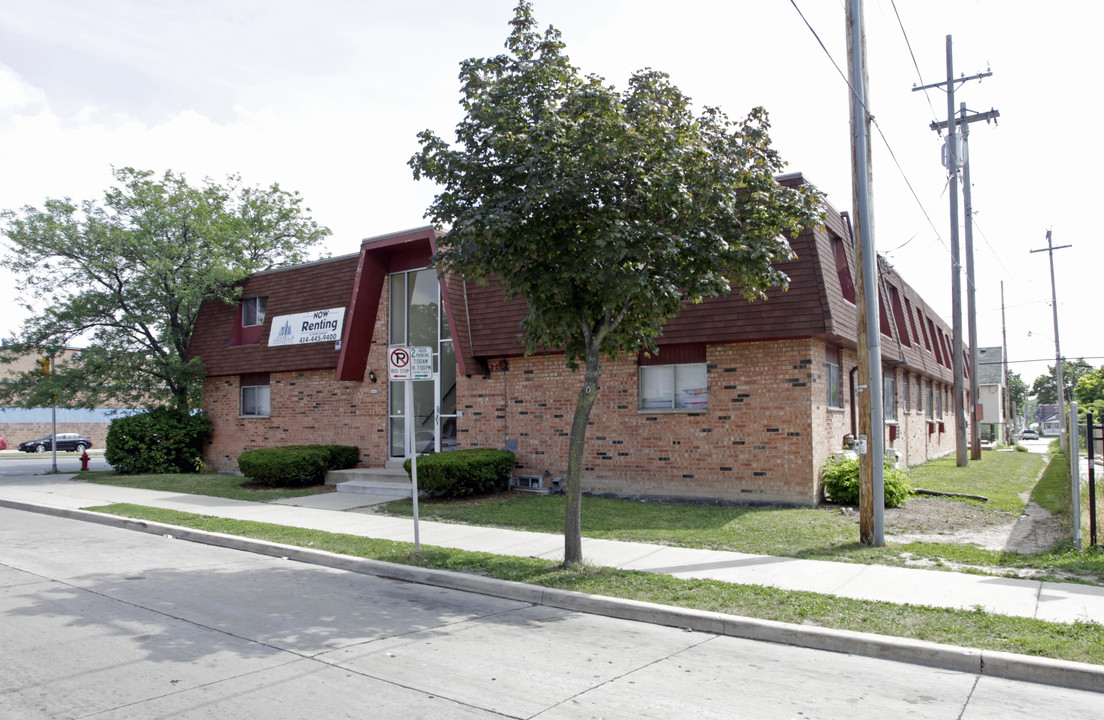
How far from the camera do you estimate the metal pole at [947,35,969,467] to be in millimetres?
23359

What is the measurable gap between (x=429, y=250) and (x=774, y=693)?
1455cm

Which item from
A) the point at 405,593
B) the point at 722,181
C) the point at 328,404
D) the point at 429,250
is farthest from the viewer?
the point at 328,404

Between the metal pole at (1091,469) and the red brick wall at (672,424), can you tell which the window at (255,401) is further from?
the metal pole at (1091,469)

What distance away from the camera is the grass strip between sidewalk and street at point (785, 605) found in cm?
591

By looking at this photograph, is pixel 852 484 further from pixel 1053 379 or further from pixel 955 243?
Result: pixel 1053 379

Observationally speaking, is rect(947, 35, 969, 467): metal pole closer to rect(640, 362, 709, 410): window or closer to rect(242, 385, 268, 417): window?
rect(640, 362, 709, 410): window

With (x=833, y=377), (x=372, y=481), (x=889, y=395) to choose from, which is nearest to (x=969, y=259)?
(x=889, y=395)

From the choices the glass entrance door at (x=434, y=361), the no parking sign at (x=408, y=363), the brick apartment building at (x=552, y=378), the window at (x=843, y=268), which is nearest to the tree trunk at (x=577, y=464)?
the no parking sign at (x=408, y=363)

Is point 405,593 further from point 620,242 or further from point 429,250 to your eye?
point 429,250

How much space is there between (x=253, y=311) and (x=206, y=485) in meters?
5.78

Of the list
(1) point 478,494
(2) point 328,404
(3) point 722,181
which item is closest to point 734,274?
(3) point 722,181

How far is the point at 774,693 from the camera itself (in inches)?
201

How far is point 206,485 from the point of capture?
60.0 ft

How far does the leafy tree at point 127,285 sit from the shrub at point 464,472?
10.4m
